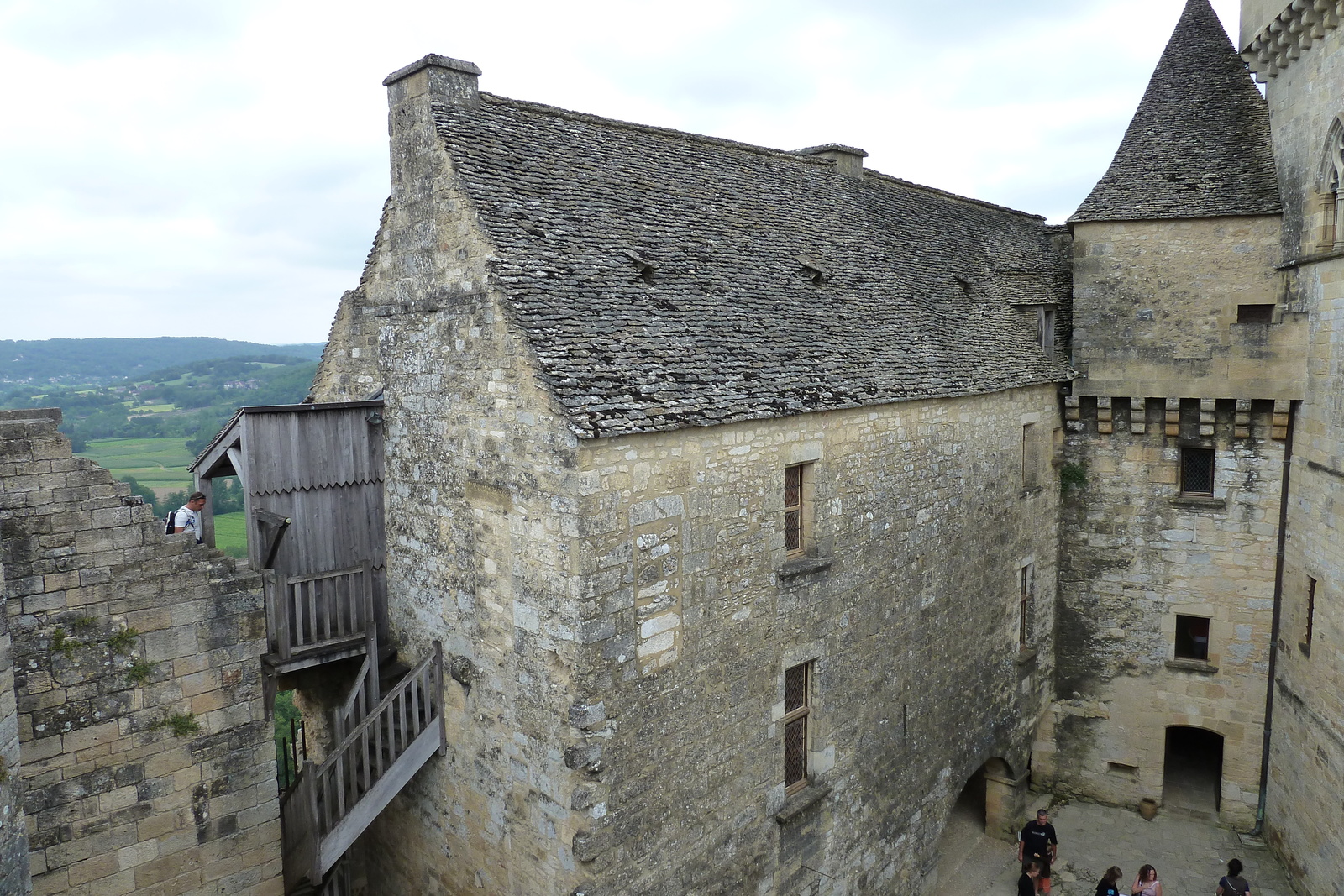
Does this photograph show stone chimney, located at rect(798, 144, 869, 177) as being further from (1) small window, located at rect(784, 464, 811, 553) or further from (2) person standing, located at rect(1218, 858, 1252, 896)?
(2) person standing, located at rect(1218, 858, 1252, 896)

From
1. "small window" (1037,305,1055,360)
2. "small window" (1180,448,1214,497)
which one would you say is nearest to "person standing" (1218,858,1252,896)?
"small window" (1180,448,1214,497)

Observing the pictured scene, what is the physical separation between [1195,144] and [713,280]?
875 centimetres

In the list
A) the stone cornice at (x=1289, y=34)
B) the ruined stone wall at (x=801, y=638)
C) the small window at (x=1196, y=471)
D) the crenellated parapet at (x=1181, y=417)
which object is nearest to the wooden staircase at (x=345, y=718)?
the ruined stone wall at (x=801, y=638)

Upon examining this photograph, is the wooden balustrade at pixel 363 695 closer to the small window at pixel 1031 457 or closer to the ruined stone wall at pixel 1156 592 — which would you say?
the small window at pixel 1031 457

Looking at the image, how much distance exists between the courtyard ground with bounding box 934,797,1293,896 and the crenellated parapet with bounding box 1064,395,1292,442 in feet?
19.3

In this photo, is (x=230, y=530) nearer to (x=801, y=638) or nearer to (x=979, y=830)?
(x=979, y=830)

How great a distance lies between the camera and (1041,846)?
12.5 m

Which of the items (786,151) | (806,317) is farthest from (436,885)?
(786,151)

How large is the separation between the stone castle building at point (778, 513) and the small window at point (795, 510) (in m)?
0.05

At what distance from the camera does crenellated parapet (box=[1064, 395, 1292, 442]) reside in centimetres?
1295

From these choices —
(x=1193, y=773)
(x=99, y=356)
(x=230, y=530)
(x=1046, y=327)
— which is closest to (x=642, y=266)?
(x=1046, y=327)

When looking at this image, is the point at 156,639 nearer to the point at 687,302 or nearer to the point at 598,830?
the point at 598,830

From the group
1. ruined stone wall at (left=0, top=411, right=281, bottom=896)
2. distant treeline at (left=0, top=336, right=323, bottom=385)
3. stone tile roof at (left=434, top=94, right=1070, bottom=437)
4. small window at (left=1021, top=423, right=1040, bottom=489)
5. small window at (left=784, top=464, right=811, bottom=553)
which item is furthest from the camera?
distant treeline at (left=0, top=336, right=323, bottom=385)

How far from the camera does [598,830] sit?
7809 mm
